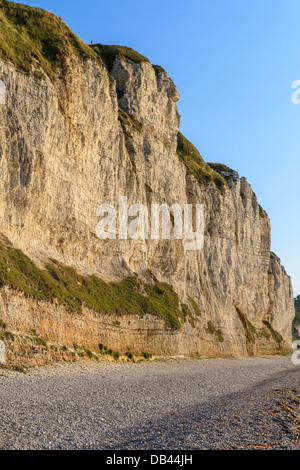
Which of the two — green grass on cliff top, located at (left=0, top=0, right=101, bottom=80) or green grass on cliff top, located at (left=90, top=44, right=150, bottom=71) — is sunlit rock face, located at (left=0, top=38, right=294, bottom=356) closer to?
green grass on cliff top, located at (left=90, top=44, right=150, bottom=71)

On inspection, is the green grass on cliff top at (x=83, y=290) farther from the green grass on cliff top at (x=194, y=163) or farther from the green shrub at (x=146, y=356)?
the green grass on cliff top at (x=194, y=163)

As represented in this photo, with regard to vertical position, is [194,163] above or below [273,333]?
above

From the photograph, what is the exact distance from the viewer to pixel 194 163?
63.8m

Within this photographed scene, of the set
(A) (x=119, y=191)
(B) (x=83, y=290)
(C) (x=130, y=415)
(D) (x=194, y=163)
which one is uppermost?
(D) (x=194, y=163)

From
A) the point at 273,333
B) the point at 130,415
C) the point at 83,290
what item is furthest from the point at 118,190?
the point at 273,333

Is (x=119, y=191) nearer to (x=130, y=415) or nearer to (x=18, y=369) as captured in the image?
(x=18, y=369)

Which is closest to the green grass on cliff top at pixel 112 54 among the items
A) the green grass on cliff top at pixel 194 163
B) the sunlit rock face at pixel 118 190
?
the sunlit rock face at pixel 118 190

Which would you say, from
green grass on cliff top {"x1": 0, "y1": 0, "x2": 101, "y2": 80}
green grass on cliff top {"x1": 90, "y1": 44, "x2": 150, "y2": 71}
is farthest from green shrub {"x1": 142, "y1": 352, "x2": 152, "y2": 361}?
green grass on cliff top {"x1": 90, "y1": 44, "x2": 150, "y2": 71}

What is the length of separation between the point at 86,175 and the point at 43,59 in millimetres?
9276

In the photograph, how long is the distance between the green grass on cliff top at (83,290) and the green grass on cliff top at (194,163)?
70.3 ft

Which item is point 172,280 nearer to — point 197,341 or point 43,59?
point 197,341

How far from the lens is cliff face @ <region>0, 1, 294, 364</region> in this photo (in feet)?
93.2

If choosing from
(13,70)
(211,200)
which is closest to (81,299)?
(13,70)

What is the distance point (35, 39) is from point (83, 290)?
20.3 meters
